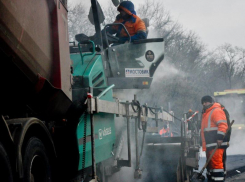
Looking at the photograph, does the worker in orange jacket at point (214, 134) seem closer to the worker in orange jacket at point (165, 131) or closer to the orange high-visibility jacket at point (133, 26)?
the orange high-visibility jacket at point (133, 26)

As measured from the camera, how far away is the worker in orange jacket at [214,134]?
780 centimetres

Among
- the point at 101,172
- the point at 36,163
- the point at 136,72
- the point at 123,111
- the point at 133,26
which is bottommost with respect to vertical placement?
the point at 101,172

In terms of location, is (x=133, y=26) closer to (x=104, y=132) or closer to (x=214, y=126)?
(x=214, y=126)

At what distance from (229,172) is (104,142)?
21.0 ft

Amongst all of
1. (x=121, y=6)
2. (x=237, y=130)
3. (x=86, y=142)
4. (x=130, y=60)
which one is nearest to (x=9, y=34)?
(x=86, y=142)

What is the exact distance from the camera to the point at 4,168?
304cm

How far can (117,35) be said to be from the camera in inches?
308

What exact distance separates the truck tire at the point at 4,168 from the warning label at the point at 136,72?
4.26 m

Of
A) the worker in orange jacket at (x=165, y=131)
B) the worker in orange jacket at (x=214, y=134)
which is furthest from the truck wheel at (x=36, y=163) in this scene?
the worker in orange jacket at (x=165, y=131)

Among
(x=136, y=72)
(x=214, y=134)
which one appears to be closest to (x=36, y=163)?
(x=136, y=72)

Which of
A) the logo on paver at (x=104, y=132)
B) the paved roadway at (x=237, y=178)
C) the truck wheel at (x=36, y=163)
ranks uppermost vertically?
the logo on paver at (x=104, y=132)

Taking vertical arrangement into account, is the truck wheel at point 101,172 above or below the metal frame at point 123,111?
below

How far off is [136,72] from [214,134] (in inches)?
74.6

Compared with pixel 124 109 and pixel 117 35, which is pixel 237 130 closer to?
pixel 117 35
